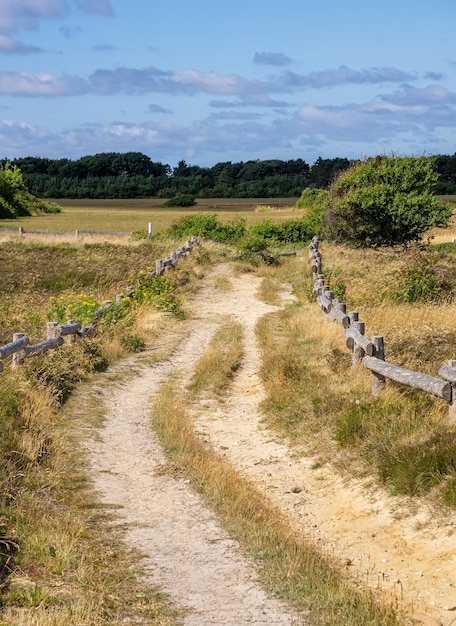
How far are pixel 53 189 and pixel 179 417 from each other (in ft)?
427

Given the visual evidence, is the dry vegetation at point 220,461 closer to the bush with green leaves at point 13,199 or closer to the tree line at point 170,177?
the bush with green leaves at point 13,199

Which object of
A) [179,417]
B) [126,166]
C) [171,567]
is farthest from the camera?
[126,166]

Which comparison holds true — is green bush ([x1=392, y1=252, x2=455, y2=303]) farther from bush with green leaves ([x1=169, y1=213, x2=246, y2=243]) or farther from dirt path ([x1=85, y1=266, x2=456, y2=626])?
bush with green leaves ([x1=169, y1=213, x2=246, y2=243])

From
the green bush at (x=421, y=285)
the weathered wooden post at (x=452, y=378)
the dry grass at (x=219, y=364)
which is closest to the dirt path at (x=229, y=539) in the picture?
the dry grass at (x=219, y=364)

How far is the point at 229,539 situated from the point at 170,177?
153 m

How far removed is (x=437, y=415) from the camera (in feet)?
37.4

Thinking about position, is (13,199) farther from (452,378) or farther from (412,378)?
(452,378)

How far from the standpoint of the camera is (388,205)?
40.9m

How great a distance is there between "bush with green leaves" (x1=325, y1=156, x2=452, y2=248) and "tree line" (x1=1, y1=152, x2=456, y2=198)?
75741 millimetres

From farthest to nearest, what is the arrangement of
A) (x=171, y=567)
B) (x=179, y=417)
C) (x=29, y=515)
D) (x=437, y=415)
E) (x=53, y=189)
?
(x=53, y=189), (x=179, y=417), (x=437, y=415), (x=29, y=515), (x=171, y=567)

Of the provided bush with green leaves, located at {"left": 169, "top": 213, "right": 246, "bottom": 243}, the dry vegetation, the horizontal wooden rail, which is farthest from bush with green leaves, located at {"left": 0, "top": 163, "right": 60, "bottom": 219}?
the horizontal wooden rail

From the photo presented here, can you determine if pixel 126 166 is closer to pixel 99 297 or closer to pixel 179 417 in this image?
pixel 99 297

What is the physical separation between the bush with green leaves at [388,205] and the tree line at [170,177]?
75.7 meters

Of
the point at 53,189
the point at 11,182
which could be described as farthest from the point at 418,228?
the point at 53,189
